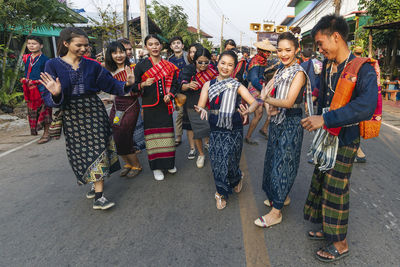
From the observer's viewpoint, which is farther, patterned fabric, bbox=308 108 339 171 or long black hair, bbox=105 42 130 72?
long black hair, bbox=105 42 130 72

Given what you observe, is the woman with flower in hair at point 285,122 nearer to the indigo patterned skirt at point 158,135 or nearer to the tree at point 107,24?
the indigo patterned skirt at point 158,135

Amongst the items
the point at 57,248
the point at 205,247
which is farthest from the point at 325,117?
the point at 57,248

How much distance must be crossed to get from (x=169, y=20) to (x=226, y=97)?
2706 centimetres

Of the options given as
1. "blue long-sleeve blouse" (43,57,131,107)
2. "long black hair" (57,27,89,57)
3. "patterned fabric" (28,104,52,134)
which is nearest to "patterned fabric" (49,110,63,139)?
"blue long-sleeve blouse" (43,57,131,107)

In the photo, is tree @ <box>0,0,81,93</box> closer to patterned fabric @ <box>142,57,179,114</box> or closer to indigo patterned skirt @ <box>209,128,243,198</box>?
patterned fabric @ <box>142,57,179,114</box>

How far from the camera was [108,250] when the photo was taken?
2.34m

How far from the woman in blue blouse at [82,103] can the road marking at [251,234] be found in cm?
149

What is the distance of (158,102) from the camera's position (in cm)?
368

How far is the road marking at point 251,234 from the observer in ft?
7.22

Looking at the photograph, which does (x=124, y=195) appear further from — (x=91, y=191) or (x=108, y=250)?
(x=108, y=250)

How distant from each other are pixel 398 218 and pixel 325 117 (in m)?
1.77

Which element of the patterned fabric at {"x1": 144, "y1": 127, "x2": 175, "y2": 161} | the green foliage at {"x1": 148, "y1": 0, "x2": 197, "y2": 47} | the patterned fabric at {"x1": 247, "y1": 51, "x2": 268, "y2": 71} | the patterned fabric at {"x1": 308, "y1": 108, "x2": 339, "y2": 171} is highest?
the green foliage at {"x1": 148, "y1": 0, "x2": 197, "y2": 47}

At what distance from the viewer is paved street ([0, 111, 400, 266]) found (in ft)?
7.36

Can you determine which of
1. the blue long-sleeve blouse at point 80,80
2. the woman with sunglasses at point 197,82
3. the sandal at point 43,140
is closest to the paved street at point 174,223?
the woman with sunglasses at point 197,82
